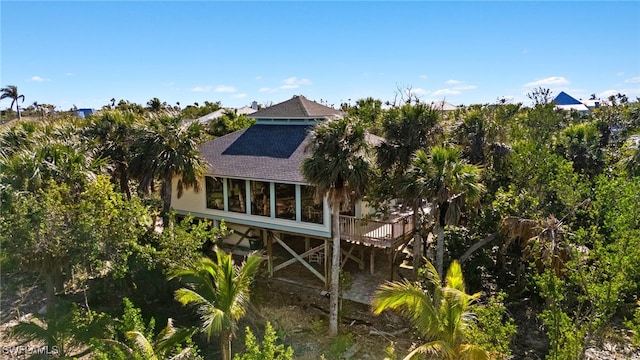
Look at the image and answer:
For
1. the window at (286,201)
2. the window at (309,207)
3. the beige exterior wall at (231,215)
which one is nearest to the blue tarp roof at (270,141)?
the window at (286,201)

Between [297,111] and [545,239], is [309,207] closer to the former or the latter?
[297,111]

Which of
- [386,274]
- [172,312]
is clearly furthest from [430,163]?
[172,312]

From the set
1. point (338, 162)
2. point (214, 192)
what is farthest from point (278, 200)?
point (338, 162)

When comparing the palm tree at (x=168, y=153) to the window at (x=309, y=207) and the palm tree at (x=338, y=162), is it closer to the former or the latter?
the window at (x=309, y=207)

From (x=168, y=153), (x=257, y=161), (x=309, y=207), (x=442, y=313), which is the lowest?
(x=442, y=313)

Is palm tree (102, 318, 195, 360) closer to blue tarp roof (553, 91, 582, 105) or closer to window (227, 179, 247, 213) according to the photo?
window (227, 179, 247, 213)

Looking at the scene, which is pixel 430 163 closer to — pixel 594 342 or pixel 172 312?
pixel 594 342

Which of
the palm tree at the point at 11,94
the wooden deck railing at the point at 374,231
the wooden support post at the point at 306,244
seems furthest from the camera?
the palm tree at the point at 11,94

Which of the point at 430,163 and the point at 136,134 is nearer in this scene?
the point at 430,163
